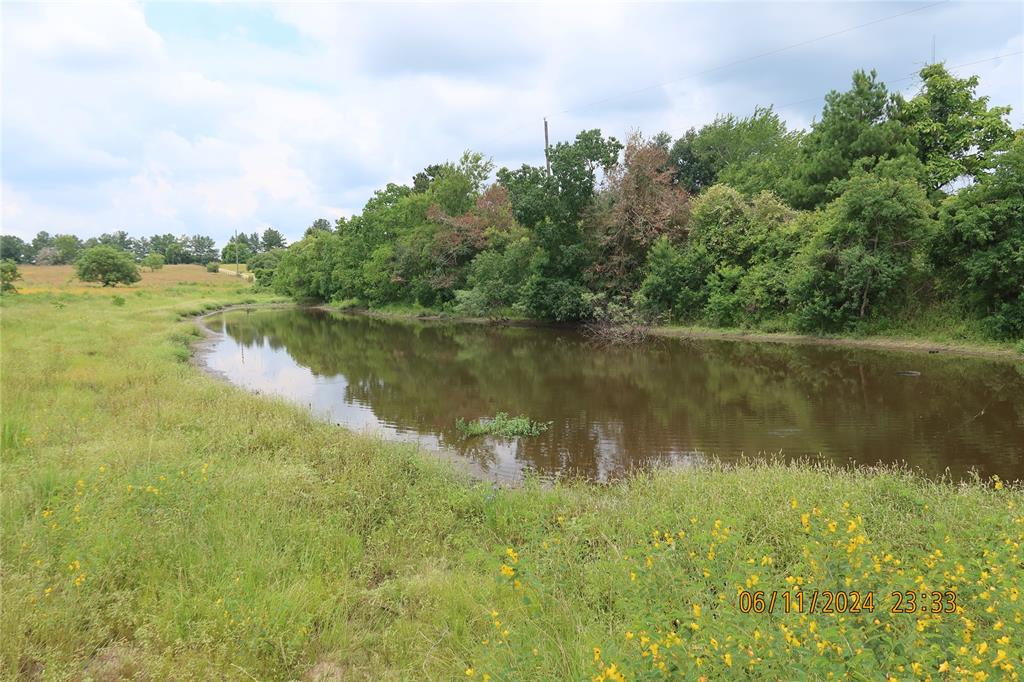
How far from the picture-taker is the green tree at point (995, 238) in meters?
16.6

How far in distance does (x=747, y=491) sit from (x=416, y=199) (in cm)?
4390

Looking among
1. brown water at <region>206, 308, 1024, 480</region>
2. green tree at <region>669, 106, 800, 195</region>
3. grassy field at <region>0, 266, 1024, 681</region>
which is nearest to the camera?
grassy field at <region>0, 266, 1024, 681</region>

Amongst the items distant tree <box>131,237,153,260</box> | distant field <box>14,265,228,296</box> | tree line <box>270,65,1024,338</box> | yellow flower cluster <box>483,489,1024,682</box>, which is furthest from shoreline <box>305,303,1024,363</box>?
distant tree <box>131,237,153,260</box>

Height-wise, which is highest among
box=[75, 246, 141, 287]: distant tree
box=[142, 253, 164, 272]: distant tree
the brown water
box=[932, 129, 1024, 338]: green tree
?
box=[142, 253, 164, 272]: distant tree

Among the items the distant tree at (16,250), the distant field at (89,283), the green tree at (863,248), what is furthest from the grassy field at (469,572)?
the distant tree at (16,250)

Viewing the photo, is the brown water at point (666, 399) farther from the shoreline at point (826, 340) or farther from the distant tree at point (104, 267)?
the distant tree at point (104, 267)

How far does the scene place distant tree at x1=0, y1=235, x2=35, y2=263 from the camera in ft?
324

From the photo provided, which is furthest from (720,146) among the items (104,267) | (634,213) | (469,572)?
(104,267)

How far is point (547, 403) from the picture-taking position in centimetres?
1416

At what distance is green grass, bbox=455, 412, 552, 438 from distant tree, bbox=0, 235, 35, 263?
11861cm

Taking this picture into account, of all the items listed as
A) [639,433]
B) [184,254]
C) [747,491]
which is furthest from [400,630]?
[184,254]

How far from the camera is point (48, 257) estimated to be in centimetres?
10594

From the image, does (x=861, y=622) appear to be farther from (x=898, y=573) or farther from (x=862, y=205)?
(x=862, y=205)

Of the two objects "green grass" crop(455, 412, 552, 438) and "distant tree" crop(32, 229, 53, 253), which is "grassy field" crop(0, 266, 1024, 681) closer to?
"green grass" crop(455, 412, 552, 438)
